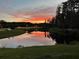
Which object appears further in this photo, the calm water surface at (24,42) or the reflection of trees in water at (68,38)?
the reflection of trees in water at (68,38)

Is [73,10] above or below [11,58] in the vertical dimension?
above

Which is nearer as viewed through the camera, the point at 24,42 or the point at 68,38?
the point at 24,42

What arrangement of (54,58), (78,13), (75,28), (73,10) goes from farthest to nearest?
(73,10), (78,13), (75,28), (54,58)

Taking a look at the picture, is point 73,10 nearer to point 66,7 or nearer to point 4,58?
point 66,7

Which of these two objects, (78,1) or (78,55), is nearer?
(78,55)

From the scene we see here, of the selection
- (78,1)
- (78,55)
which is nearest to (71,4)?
(78,1)

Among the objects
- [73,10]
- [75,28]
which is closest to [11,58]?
[75,28]

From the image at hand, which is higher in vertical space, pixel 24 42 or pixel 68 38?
pixel 24 42

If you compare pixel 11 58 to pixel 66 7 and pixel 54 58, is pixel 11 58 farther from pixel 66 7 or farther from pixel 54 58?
pixel 66 7

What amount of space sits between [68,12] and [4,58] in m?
95.1

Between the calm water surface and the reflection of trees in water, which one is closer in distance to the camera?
the calm water surface

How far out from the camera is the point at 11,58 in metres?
17.8

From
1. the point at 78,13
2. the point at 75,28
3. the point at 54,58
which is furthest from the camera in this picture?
the point at 78,13

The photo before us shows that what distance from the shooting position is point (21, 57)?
711 inches
